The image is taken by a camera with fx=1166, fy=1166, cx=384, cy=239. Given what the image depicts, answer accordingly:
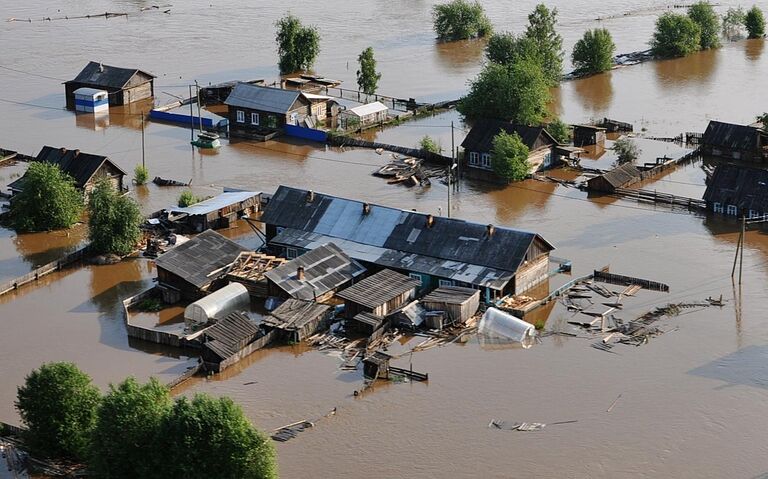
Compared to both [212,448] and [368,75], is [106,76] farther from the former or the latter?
[212,448]

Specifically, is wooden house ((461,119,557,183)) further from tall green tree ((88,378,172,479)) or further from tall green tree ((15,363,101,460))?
tall green tree ((88,378,172,479))

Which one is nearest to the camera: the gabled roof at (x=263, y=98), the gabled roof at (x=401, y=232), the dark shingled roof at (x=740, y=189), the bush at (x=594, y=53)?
the gabled roof at (x=401, y=232)

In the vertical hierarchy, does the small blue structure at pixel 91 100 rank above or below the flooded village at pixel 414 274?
above

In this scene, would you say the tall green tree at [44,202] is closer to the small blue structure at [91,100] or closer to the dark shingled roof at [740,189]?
the small blue structure at [91,100]

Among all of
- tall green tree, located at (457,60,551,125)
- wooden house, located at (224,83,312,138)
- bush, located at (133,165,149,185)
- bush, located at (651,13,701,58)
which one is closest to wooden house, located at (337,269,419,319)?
bush, located at (133,165,149,185)

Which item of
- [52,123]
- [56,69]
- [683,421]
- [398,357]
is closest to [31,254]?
[398,357]

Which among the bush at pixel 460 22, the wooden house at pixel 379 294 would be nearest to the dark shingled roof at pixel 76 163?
the wooden house at pixel 379 294

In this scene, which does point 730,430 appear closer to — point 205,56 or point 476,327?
point 476,327

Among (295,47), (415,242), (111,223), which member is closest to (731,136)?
(415,242)
